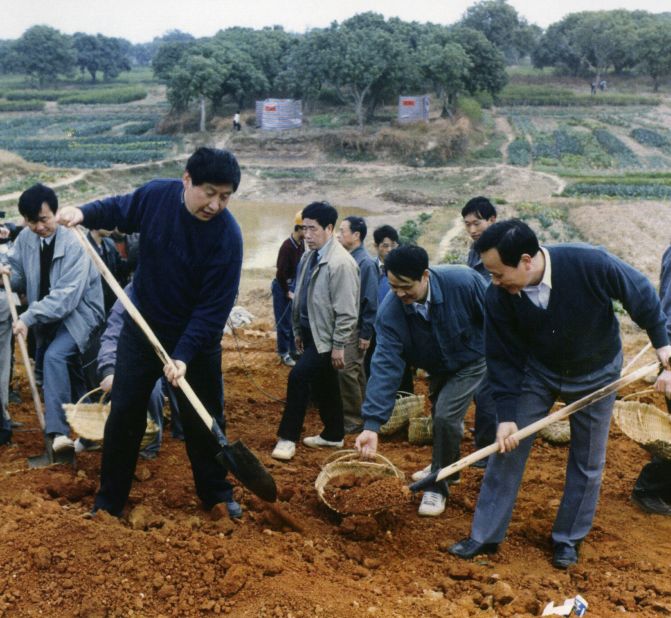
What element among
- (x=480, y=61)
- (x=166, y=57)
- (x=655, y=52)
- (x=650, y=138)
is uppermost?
(x=655, y=52)

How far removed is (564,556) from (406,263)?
1.76 metres

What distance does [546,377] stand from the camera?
151 inches

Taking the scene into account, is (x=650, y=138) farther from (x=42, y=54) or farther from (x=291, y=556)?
(x=42, y=54)

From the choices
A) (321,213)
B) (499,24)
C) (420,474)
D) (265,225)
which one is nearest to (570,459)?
(420,474)

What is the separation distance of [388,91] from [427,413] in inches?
1506

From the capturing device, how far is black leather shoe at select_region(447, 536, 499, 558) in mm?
3928

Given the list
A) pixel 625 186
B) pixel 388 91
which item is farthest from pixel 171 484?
pixel 388 91

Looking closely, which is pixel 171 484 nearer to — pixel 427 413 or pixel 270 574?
pixel 270 574

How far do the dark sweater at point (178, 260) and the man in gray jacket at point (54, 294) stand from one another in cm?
126

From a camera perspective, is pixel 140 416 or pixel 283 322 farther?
pixel 283 322

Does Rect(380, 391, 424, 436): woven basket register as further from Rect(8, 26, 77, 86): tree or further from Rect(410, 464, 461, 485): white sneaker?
Rect(8, 26, 77, 86): tree

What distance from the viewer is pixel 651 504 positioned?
15.1 ft

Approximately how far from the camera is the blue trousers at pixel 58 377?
5031 mm

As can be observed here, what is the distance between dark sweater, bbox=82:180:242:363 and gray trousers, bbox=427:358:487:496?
1512 millimetres
